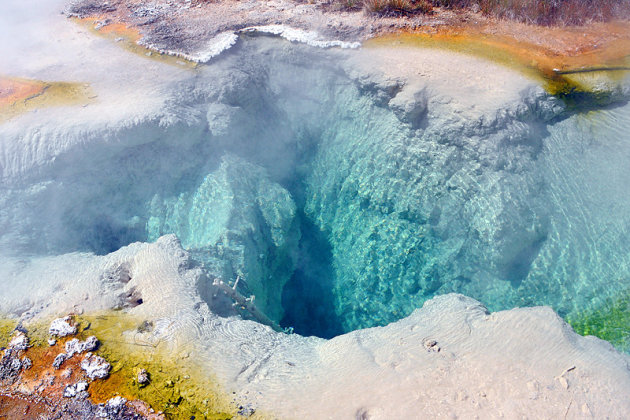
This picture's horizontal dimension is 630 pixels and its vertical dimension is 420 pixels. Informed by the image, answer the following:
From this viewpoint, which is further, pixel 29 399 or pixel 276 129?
pixel 276 129

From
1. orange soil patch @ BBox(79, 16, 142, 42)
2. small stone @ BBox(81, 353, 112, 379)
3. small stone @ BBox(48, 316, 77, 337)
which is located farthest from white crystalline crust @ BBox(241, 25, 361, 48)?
small stone @ BBox(81, 353, 112, 379)

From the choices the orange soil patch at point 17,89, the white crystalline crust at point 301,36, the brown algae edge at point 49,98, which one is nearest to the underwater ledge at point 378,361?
the brown algae edge at point 49,98

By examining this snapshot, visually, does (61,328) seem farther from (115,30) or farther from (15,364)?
(115,30)

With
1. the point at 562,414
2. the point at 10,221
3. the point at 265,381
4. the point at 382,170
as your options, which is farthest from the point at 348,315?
the point at 10,221

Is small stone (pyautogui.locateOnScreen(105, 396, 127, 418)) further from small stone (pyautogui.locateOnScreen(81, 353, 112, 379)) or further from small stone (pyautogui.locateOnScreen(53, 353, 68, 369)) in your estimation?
small stone (pyautogui.locateOnScreen(53, 353, 68, 369))

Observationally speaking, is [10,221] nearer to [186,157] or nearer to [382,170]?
[186,157]
